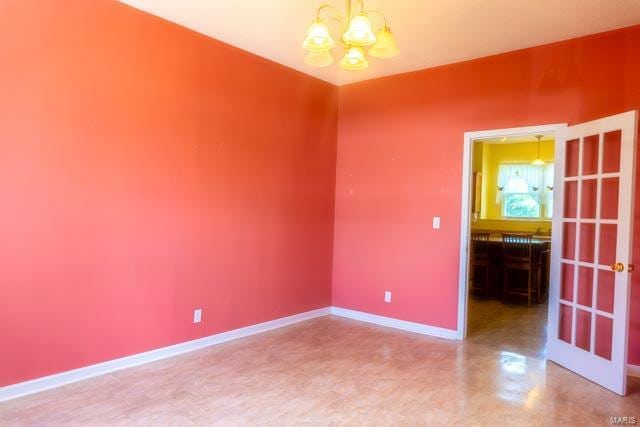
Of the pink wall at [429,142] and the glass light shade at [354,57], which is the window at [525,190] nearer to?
the pink wall at [429,142]

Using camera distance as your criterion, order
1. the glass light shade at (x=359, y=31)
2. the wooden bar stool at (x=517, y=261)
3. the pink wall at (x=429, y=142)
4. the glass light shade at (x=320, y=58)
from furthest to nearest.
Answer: the wooden bar stool at (x=517, y=261) < the pink wall at (x=429, y=142) < the glass light shade at (x=320, y=58) < the glass light shade at (x=359, y=31)

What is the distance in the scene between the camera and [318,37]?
2.25 m

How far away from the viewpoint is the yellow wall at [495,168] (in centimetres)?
740

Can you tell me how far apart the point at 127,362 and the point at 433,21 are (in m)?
3.53

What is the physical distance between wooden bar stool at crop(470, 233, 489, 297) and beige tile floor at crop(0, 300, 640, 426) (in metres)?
2.03

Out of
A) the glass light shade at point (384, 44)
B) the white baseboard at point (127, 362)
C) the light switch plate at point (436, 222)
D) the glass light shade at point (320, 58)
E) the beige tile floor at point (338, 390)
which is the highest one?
the glass light shade at point (384, 44)

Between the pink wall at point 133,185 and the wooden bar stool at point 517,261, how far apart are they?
305 centimetres

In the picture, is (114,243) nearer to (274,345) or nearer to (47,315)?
(47,315)

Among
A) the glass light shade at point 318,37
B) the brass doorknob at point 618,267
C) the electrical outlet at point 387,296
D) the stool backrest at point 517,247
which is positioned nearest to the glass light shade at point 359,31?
the glass light shade at point 318,37

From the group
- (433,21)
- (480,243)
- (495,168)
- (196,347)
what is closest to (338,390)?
(196,347)

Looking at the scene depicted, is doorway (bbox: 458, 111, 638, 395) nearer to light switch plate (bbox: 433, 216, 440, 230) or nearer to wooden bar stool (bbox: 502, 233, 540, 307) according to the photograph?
light switch plate (bbox: 433, 216, 440, 230)

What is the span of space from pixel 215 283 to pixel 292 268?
3.28ft

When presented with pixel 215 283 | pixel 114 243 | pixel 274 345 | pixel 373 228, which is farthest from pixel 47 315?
pixel 373 228

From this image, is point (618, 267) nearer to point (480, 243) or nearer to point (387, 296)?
point (387, 296)
